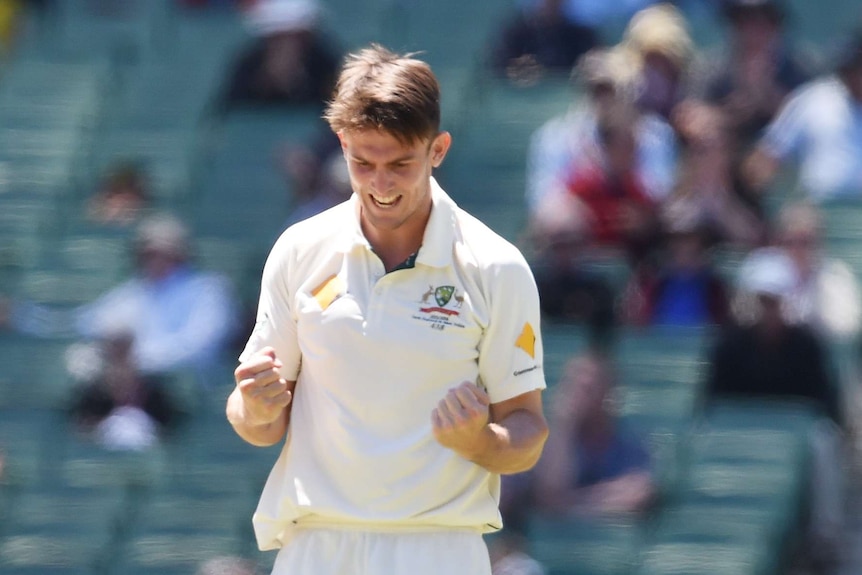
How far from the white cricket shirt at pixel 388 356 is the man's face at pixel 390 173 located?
0.07 m

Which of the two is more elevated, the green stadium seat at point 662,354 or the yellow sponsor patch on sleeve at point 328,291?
the yellow sponsor patch on sleeve at point 328,291

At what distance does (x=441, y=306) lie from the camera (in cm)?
345

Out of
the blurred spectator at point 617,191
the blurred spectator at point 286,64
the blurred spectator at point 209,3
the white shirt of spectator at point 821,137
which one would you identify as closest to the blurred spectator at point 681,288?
the blurred spectator at point 617,191

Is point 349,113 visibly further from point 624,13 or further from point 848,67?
point 624,13

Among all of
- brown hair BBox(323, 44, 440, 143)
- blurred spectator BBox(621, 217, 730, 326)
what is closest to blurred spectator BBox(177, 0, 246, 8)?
blurred spectator BBox(621, 217, 730, 326)

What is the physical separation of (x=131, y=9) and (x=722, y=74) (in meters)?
4.26

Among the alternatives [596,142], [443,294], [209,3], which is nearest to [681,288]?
[596,142]

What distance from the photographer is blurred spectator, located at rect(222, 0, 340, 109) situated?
992 cm

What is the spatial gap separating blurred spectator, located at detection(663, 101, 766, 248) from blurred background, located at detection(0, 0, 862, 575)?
16mm

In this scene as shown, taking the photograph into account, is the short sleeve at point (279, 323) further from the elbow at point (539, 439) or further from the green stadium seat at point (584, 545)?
the green stadium seat at point (584, 545)

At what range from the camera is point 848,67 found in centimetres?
880

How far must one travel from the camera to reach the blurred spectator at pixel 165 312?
875 centimetres

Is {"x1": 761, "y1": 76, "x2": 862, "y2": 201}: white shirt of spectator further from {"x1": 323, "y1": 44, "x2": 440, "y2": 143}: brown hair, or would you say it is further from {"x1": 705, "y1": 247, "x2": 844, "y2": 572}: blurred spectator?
{"x1": 323, "y1": 44, "x2": 440, "y2": 143}: brown hair

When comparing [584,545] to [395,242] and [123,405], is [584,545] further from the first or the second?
[395,242]
